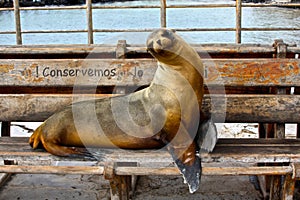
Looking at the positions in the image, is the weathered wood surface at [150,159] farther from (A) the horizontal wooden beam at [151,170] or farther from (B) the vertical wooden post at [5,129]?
(B) the vertical wooden post at [5,129]

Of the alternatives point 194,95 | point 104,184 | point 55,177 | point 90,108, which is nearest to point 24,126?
point 55,177

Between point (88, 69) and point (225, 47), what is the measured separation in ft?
3.53

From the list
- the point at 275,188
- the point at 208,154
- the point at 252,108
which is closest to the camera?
the point at 208,154

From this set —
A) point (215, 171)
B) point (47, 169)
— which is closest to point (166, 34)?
point (215, 171)

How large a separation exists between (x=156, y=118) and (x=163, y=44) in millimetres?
459

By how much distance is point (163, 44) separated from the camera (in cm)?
270

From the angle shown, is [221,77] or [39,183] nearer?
[221,77]

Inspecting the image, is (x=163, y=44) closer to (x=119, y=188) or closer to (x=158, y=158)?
(x=158, y=158)

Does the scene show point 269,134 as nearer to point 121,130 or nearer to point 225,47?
point 225,47

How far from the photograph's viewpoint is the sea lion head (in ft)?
8.82

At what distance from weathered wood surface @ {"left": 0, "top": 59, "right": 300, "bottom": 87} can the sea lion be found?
0.55 metres

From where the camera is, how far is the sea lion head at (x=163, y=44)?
269 cm

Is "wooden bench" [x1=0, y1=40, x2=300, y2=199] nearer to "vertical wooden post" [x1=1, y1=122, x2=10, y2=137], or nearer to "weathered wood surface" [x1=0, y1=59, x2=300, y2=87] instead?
"weathered wood surface" [x1=0, y1=59, x2=300, y2=87]

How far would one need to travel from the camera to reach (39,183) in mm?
4039
